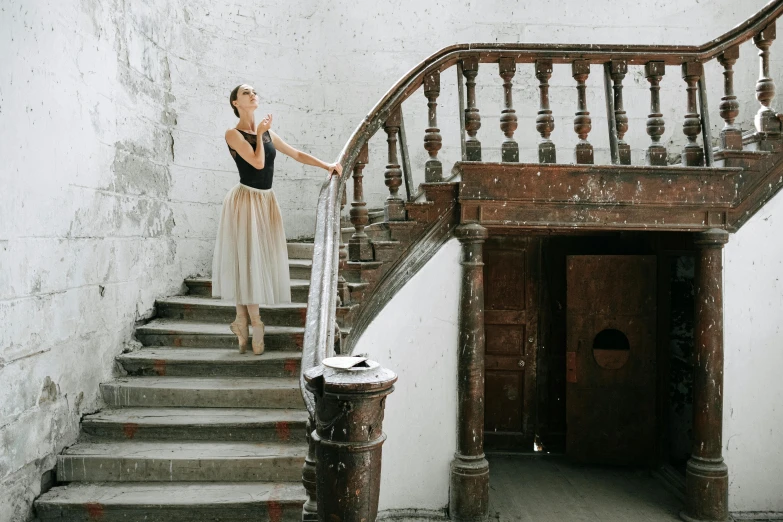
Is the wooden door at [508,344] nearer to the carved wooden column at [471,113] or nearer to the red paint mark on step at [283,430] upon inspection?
the carved wooden column at [471,113]

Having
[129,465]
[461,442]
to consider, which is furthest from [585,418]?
[129,465]

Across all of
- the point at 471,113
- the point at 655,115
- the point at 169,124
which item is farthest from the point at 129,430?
the point at 655,115

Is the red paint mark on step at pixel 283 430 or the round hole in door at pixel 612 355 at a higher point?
the round hole in door at pixel 612 355

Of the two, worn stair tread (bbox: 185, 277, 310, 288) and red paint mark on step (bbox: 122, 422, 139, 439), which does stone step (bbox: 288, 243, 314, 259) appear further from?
red paint mark on step (bbox: 122, 422, 139, 439)

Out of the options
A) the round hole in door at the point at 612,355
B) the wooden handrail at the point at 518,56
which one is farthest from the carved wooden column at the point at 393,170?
the round hole in door at the point at 612,355

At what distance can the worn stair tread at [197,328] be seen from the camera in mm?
4074

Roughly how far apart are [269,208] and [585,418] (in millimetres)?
3310

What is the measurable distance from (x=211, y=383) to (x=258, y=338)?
0.40 m

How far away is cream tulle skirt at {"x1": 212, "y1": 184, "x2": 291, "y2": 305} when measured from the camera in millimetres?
3629

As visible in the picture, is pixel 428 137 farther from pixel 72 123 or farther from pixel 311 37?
pixel 311 37

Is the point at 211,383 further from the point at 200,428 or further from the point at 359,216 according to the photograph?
the point at 359,216

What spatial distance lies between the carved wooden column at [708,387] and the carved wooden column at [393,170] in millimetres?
2100

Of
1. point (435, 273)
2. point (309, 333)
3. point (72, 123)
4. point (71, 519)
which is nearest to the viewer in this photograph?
point (309, 333)

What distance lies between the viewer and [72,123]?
3469mm
